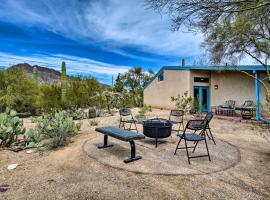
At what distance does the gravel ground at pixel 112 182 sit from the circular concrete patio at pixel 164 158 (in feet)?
0.59

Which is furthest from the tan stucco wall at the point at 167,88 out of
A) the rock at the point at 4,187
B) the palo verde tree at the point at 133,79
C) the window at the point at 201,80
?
the rock at the point at 4,187

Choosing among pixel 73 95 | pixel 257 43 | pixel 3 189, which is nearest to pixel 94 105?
pixel 73 95

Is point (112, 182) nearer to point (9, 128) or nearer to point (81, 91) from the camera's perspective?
point (9, 128)

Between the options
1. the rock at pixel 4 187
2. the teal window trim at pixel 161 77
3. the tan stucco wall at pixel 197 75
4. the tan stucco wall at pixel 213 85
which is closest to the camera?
the rock at pixel 4 187

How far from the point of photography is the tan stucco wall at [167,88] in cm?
1452

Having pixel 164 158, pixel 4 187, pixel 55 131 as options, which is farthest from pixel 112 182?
pixel 55 131

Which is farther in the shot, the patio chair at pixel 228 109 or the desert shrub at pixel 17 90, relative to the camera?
the desert shrub at pixel 17 90

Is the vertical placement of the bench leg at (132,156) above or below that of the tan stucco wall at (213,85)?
below

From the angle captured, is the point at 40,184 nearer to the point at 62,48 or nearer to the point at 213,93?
the point at 213,93

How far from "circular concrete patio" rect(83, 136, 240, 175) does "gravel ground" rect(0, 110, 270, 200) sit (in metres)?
0.18

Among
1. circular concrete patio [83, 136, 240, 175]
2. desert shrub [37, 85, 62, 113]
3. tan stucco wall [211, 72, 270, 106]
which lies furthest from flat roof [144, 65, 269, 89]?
desert shrub [37, 85, 62, 113]

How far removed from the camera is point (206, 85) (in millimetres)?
14695

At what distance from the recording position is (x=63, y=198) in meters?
2.81

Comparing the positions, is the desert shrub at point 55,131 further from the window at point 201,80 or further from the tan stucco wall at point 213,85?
the window at point 201,80
